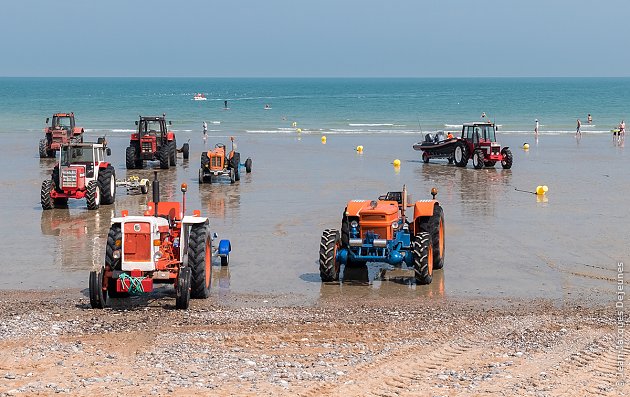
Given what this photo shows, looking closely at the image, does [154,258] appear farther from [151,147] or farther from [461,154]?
[461,154]

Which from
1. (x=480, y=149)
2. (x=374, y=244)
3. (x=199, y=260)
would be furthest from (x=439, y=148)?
(x=199, y=260)

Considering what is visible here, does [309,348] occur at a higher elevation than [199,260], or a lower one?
lower

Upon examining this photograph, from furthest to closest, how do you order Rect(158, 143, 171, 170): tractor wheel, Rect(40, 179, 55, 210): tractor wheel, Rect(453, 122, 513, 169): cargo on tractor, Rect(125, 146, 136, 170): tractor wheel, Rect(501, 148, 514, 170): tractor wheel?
Rect(453, 122, 513, 169): cargo on tractor < Rect(125, 146, 136, 170): tractor wheel < Rect(501, 148, 514, 170): tractor wheel < Rect(158, 143, 171, 170): tractor wheel < Rect(40, 179, 55, 210): tractor wheel

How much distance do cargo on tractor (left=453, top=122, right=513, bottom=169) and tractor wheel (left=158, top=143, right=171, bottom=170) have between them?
11.2 m

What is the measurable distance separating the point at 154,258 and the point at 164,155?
21987 millimetres

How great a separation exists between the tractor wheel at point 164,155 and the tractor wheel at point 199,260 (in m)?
20.9

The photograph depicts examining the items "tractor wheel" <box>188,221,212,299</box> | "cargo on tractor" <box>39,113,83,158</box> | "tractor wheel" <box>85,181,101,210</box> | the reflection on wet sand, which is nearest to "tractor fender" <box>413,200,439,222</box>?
"tractor wheel" <box>188,221,212,299</box>

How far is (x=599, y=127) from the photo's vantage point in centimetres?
7444

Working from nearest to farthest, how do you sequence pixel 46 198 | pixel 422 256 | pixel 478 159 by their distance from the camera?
pixel 422 256 → pixel 46 198 → pixel 478 159

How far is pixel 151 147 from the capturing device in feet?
123

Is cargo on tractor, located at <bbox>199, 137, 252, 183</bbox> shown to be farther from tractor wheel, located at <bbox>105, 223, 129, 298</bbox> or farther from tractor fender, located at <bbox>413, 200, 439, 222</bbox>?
tractor wheel, located at <bbox>105, 223, 129, 298</bbox>

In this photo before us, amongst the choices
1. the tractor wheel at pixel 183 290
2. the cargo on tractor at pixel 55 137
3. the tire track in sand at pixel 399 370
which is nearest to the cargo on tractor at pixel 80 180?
→ the tractor wheel at pixel 183 290

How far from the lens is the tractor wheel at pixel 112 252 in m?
15.2

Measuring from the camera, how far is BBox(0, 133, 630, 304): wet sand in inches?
679
